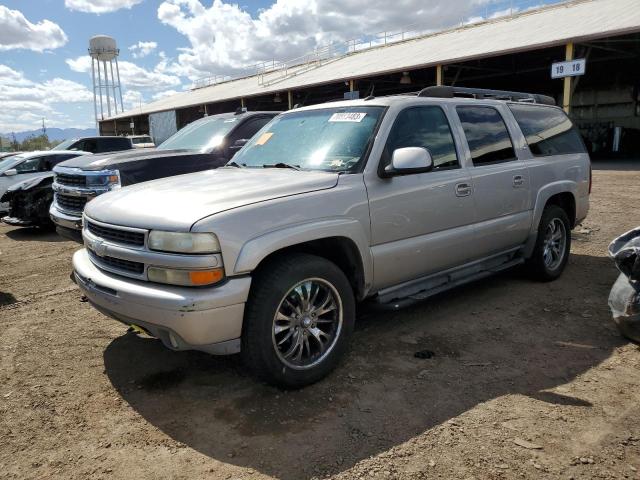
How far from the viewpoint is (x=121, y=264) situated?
10.5 ft

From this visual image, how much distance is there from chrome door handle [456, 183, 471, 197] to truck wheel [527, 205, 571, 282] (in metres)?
1.37

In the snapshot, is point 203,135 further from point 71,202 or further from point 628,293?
point 628,293

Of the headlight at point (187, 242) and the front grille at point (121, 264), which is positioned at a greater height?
the headlight at point (187, 242)

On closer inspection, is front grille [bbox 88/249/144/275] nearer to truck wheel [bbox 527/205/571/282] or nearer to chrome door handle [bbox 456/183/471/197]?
chrome door handle [bbox 456/183/471/197]

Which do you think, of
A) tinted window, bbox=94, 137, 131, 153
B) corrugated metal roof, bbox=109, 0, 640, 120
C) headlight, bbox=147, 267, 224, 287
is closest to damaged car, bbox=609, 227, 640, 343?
headlight, bbox=147, 267, 224, 287

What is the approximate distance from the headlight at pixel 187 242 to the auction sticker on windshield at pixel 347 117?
1673 mm

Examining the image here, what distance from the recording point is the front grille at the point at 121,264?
3055mm

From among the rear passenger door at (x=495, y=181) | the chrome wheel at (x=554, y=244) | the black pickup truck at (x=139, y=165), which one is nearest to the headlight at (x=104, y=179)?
the black pickup truck at (x=139, y=165)

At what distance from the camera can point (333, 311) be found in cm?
342

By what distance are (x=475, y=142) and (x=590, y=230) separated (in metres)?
4.38

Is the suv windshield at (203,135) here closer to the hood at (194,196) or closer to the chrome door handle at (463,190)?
the hood at (194,196)

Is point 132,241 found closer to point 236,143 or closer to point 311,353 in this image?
point 311,353

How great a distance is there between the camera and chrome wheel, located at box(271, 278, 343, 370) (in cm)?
317

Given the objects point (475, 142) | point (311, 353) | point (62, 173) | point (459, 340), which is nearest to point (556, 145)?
point (475, 142)
